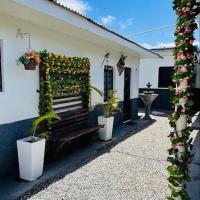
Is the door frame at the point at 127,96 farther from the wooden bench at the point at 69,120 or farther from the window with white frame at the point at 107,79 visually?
the wooden bench at the point at 69,120

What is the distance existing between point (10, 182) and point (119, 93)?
5.63m

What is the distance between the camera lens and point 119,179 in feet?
13.7

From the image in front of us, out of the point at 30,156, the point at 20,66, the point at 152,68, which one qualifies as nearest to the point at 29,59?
the point at 20,66

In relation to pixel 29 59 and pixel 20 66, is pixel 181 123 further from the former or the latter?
pixel 20 66

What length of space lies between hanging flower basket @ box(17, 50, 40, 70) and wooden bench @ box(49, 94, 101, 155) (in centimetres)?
128

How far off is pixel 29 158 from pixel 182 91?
3.00 m

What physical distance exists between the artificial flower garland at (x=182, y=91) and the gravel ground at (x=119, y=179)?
1.68 meters

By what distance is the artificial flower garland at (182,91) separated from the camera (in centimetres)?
198

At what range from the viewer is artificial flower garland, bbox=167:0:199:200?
198cm

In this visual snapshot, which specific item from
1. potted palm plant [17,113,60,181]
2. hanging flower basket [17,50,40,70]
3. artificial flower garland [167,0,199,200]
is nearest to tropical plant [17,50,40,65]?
hanging flower basket [17,50,40,70]

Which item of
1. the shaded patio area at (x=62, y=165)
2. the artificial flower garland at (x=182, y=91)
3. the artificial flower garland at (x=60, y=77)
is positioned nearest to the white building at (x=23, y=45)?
the artificial flower garland at (x=60, y=77)

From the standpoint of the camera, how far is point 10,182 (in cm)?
395

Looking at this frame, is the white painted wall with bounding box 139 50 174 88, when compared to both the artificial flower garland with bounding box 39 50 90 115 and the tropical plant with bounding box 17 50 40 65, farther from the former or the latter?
the tropical plant with bounding box 17 50 40 65

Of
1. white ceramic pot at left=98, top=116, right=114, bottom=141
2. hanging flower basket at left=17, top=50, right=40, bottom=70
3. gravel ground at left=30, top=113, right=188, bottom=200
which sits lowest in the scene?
gravel ground at left=30, top=113, right=188, bottom=200
